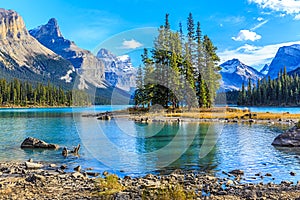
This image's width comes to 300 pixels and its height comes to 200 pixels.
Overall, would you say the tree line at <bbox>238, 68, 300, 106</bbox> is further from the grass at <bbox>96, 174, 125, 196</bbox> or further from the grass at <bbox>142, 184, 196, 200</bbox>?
the grass at <bbox>142, 184, 196, 200</bbox>

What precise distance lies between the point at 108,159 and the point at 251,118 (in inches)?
1838

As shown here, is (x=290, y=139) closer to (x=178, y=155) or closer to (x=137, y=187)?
(x=178, y=155)

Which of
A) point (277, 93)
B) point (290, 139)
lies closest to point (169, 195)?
point (290, 139)

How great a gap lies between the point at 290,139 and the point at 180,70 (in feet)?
176

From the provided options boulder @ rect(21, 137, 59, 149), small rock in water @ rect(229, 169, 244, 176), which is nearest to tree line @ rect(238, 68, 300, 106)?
boulder @ rect(21, 137, 59, 149)

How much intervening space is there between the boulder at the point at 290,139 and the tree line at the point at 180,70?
4609 cm

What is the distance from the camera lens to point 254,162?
76.3 ft

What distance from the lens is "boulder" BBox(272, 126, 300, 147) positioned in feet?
98.5

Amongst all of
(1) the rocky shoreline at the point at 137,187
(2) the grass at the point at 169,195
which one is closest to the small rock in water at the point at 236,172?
(1) the rocky shoreline at the point at 137,187

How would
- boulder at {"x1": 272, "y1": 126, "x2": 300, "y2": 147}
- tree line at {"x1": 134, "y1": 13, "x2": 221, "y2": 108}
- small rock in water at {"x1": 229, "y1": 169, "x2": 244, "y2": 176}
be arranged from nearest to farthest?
small rock in water at {"x1": 229, "y1": 169, "x2": 244, "y2": 176} → boulder at {"x1": 272, "y1": 126, "x2": 300, "y2": 147} → tree line at {"x1": 134, "y1": 13, "x2": 221, "y2": 108}

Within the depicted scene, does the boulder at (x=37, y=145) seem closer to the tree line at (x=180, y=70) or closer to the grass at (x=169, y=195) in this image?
the grass at (x=169, y=195)

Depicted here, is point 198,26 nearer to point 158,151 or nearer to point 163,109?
point 163,109

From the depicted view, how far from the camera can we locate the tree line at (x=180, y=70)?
7925 cm

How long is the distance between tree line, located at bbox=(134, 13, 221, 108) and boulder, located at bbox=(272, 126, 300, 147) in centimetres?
4609
